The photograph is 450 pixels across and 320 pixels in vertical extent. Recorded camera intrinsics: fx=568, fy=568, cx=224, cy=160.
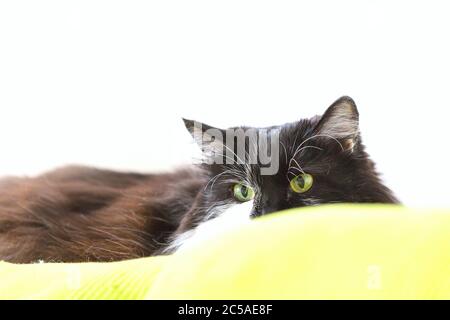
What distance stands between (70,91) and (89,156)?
0.73 ft

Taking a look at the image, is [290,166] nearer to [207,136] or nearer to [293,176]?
[293,176]

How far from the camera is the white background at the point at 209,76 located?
63.6 inches

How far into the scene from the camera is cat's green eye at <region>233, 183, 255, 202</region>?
1279 millimetres

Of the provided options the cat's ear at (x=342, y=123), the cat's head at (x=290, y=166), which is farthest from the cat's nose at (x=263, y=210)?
the cat's ear at (x=342, y=123)

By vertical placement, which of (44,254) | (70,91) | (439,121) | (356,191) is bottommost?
(44,254)

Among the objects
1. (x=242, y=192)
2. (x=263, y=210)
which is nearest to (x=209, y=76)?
(x=242, y=192)

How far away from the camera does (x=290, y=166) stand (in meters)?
1.21

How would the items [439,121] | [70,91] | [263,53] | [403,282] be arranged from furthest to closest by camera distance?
[70,91]
[263,53]
[439,121]
[403,282]

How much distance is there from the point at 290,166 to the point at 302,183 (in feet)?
0.14

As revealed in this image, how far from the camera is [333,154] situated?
4.17 feet

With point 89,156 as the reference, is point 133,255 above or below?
below

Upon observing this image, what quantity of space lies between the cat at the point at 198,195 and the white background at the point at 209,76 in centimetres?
24
